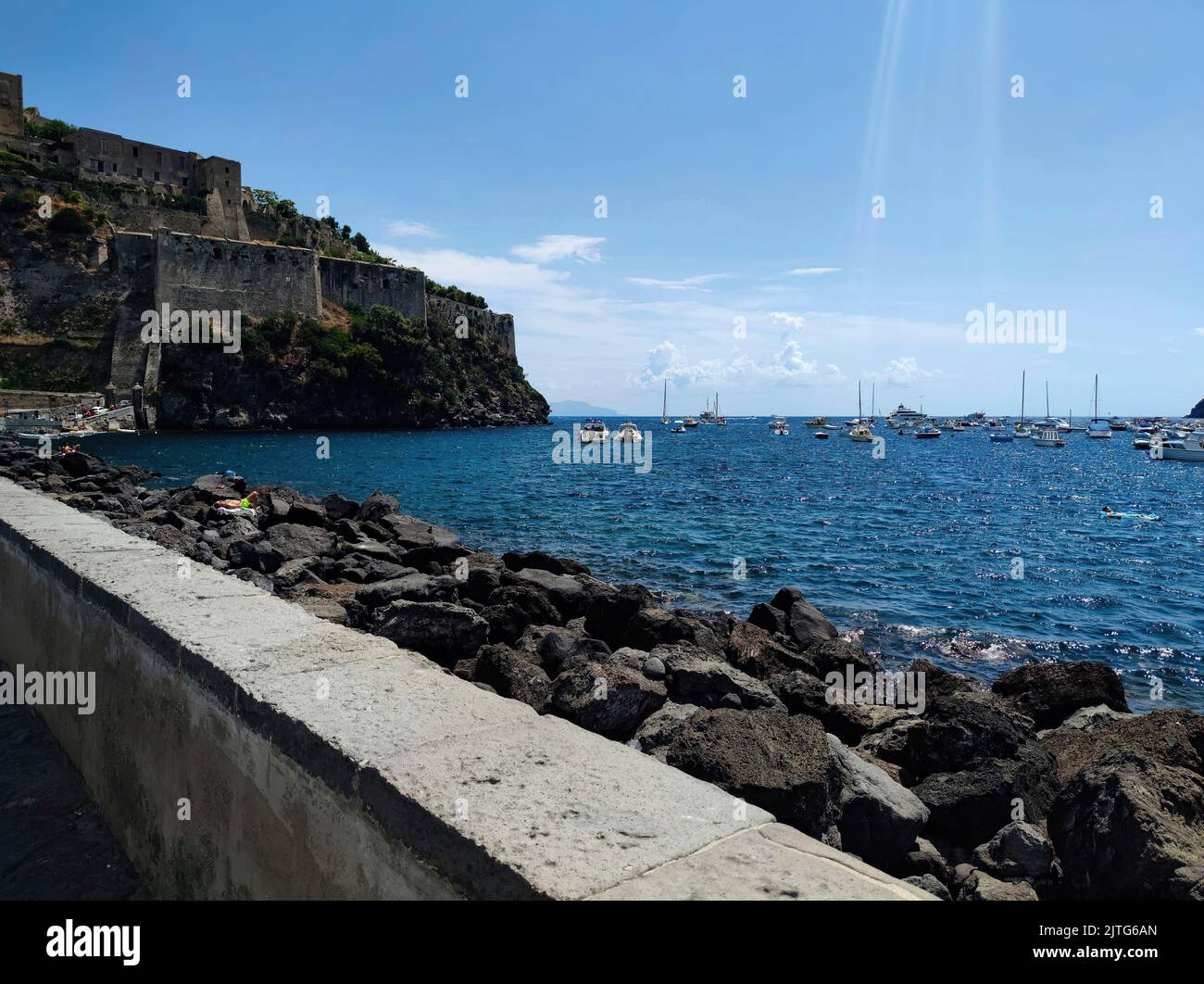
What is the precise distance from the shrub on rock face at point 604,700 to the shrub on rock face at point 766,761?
0.93m

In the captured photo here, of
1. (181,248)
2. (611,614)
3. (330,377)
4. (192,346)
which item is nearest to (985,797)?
(611,614)

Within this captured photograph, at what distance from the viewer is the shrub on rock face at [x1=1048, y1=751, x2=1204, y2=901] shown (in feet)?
13.0

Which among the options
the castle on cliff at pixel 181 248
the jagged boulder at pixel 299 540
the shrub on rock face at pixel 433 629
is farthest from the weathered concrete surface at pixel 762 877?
the castle on cliff at pixel 181 248

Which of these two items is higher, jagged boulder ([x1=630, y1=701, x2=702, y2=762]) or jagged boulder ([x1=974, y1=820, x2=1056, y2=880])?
jagged boulder ([x1=630, y1=701, x2=702, y2=762])

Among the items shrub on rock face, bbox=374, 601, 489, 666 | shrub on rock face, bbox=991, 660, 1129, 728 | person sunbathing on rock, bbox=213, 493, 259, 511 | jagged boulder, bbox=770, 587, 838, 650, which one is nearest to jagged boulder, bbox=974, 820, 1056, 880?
shrub on rock face, bbox=991, 660, 1129, 728

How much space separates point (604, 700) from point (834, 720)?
2724 mm

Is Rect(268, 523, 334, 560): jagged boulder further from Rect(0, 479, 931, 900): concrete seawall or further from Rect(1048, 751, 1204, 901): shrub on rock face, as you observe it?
Rect(1048, 751, 1204, 901): shrub on rock face

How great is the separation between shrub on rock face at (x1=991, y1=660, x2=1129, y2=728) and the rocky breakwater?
0.02 metres

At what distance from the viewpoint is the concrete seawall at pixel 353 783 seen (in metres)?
1.71

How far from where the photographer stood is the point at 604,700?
212 inches

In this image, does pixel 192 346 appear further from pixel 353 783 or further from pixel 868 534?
pixel 353 783

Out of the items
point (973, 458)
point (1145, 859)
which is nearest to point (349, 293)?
point (973, 458)

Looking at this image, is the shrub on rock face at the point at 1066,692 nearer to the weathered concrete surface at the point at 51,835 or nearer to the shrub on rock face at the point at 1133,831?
the shrub on rock face at the point at 1133,831
